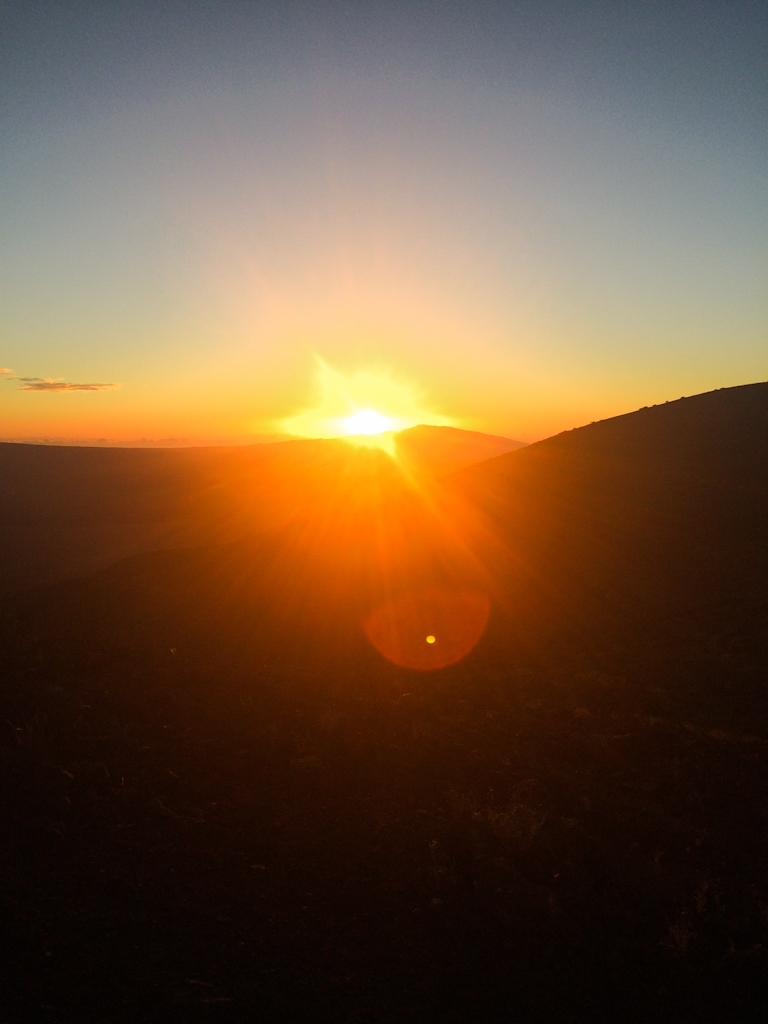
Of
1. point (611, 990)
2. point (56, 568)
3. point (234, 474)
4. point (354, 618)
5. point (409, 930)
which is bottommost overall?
point (611, 990)

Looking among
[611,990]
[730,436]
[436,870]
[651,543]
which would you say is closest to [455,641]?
[651,543]

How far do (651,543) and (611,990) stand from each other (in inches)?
598

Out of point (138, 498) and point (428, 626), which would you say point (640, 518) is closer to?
point (428, 626)

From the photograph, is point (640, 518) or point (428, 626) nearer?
point (428, 626)

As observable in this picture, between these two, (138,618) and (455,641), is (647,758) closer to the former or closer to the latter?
(455,641)

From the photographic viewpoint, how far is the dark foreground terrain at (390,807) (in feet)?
16.8

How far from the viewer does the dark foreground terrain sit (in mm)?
5109

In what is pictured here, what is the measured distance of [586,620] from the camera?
15.8m

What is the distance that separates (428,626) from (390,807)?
8.48 m

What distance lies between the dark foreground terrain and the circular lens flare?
57 cm

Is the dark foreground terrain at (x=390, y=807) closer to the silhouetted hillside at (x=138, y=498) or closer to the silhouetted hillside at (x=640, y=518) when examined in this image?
the silhouetted hillside at (x=640, y=518)

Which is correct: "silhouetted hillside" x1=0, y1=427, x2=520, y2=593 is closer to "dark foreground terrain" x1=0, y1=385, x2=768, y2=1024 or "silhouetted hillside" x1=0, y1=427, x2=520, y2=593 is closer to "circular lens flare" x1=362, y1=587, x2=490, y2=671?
"circular lens flare" x1=362, y1=587, x2=490, y2=671

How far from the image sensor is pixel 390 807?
7.99 metres

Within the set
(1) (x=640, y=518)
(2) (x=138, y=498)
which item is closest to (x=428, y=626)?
(1) (x=640, y=518)
